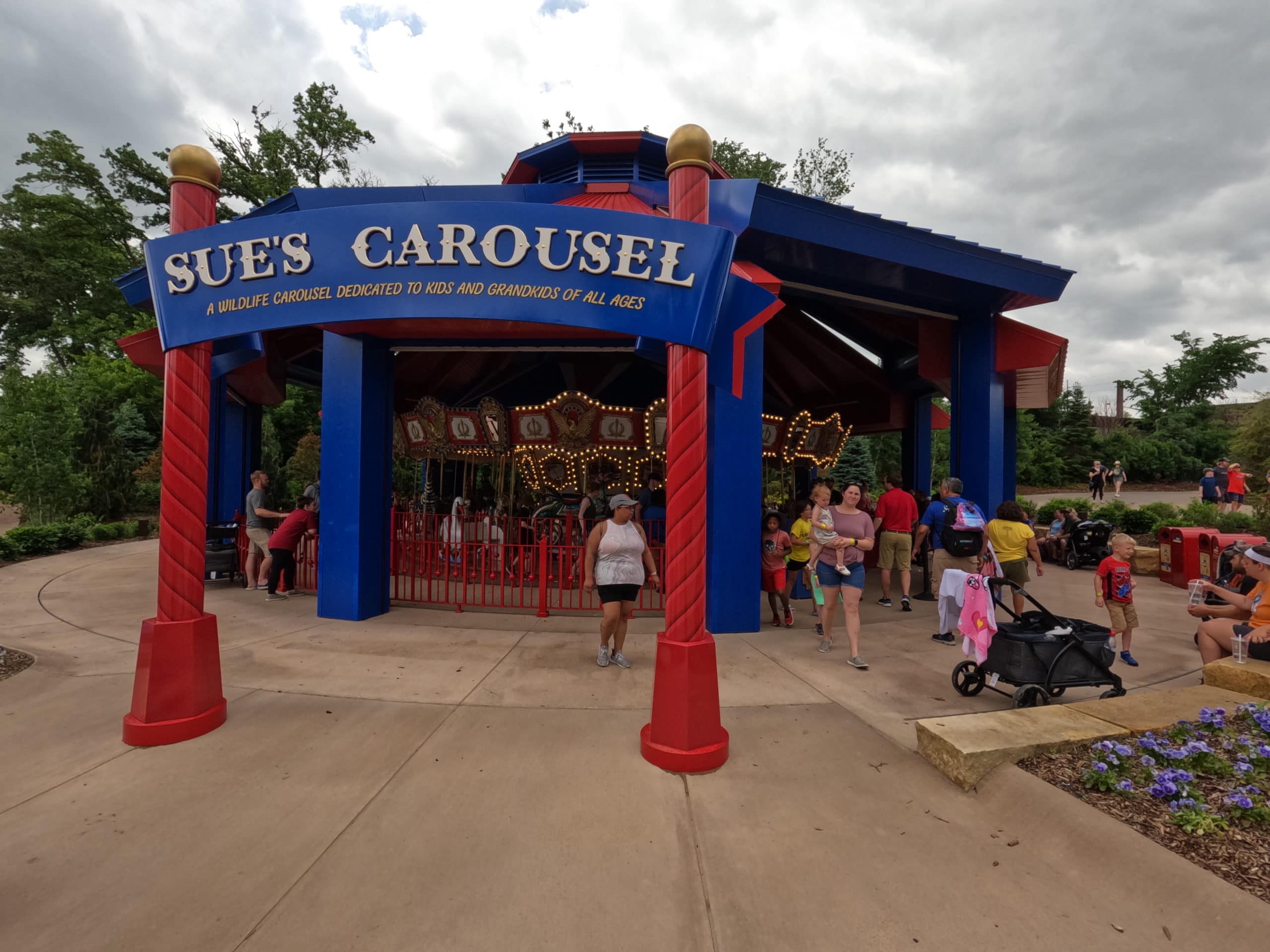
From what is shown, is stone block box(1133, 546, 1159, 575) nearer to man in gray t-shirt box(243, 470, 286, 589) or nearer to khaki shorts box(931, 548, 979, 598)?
khaki shorts box(931, 548, 979, 598)

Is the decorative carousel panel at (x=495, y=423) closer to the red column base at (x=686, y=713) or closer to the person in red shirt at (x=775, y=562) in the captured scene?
the person in red shirt at (x=775, y=562)

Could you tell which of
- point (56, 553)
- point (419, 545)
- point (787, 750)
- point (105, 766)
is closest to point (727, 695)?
point (787, 750)

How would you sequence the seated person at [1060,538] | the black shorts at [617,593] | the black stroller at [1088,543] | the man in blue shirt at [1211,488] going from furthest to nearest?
1. the man in blue shirt at [1211,488]
2. the seated person at [1060,538]
3. the black stroller at [1088,543]
4. the black shorts at [617,593]

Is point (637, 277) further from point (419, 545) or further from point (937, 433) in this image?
point (937, 433)

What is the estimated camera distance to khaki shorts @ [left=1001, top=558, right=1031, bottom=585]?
572 centimetres

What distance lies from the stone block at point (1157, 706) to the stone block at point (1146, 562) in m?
8.22

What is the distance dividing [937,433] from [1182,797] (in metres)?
43.0

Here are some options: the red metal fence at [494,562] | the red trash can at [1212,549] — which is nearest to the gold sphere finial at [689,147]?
the red metal fence at [494,562]

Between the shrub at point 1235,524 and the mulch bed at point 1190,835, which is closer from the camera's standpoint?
the mulch bed at point 1190,835

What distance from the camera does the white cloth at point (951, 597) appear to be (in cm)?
518

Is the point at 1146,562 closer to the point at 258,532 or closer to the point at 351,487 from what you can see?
the point at 351,487

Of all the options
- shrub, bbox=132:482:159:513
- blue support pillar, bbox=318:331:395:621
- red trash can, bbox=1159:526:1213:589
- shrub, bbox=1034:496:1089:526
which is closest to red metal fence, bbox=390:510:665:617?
blue support pillar, bbox=318:331:395:621

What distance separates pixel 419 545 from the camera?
24.3 feet

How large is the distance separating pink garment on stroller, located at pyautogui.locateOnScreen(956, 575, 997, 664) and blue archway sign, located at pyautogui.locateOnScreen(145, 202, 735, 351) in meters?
2.77
